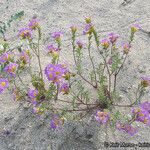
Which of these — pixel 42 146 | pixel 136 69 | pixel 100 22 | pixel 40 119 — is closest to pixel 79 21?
pixel 100 22

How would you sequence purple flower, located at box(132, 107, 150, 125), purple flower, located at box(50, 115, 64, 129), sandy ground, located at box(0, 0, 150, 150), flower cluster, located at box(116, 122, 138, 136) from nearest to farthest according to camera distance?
1. purple flower, located at box(132, 107, 150, 125)
2. flower cluster, located at box(116, 122, 138, 136)
3. purple flower, located at box(50, 115, 64, 129)
4. sandy ground, located at box(0, 0, 150, 150)

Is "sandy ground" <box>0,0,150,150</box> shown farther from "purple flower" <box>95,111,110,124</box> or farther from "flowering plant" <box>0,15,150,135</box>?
"purple flower" <box>95,111,110,124</box>

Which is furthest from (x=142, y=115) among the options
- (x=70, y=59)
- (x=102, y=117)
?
(x=70, y=59)

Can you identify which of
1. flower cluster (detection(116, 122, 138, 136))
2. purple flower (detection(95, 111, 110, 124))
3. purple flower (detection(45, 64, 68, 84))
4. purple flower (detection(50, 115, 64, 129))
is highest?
purple flower (detection(45, 64, 68, 84))

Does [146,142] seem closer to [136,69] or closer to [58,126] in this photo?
[58,126]

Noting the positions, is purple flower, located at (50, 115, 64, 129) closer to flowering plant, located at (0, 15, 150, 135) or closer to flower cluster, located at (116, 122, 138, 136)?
flowering plant, located at (0, 15, 150, 135)

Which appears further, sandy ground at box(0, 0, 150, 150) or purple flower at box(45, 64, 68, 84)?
sandy ground at box(0, 0, 150, 150)

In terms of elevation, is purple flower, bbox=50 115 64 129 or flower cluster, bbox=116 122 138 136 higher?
flower cluster, bbox=116 122 138 136

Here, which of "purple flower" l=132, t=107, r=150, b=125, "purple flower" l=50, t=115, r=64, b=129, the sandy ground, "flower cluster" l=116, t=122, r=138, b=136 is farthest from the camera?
the sandy ground

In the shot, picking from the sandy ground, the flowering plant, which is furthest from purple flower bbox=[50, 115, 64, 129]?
the sandy ground
